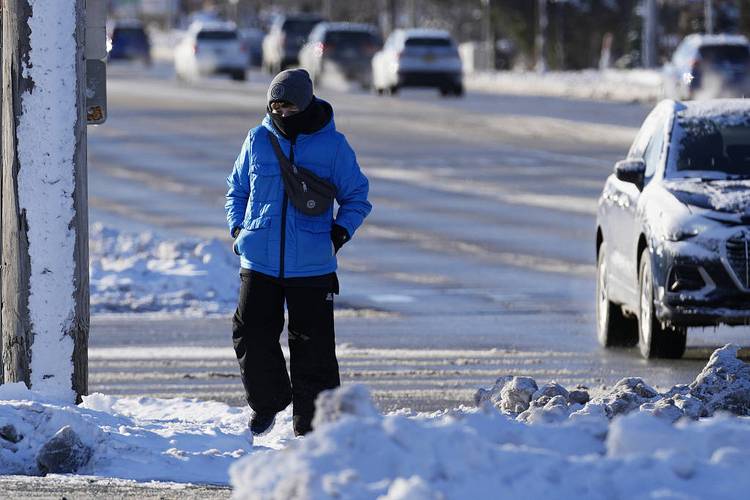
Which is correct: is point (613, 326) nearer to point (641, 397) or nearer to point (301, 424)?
point (641, 397)

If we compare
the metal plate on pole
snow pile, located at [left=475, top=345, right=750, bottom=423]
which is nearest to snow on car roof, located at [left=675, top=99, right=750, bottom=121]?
snow pile, located at [left=475, top=345, right=750, bottom=423]

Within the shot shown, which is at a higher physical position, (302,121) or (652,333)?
(302,121)

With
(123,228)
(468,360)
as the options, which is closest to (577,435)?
(468,360)

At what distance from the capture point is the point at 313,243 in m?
8.41

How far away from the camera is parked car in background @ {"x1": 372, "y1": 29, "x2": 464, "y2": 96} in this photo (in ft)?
154

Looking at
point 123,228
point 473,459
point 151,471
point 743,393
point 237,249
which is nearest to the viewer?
point 473,459

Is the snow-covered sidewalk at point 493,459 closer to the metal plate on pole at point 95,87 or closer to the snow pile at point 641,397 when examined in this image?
the snow pile at point 641,397

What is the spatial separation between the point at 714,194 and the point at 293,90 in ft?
14.1

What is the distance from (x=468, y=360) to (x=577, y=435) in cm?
620

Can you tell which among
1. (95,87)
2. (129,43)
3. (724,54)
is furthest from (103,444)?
(129,43)

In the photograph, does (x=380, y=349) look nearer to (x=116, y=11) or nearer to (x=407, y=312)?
(x=407, y=312)

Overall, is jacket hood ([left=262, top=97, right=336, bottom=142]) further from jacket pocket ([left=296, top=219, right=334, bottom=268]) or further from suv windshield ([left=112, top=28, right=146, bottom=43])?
suv windshield ([left=112, top=28, right=146, bottom=43])

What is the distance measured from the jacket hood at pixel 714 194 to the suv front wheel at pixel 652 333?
1.30ft

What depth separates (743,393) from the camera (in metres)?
9.11
